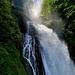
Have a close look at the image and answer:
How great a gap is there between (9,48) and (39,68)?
290cm

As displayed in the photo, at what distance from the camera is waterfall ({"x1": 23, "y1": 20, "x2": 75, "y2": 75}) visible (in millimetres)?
9988

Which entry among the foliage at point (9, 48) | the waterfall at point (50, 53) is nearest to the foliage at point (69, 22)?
the waterfall at point (50, 53)

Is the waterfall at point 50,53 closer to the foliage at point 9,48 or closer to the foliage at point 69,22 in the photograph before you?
the foliage at point 69,22

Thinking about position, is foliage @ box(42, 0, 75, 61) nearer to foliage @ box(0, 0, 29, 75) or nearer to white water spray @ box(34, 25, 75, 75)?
white water spray @ box(34, 25, 75, 75)

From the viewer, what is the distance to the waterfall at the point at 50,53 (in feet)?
A: 32.8

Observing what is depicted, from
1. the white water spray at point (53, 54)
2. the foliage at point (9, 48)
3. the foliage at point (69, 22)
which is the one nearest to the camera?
the foliage at point (9, 48)

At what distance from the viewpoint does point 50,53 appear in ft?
38.3

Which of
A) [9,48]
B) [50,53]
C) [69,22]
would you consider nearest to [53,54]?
[50,53]

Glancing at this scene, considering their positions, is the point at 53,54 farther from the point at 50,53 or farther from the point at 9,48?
the point at 9,48

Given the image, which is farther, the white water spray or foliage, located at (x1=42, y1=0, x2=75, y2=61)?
foliage, located at (x1=42, y1=0, x2=75, y2=61)

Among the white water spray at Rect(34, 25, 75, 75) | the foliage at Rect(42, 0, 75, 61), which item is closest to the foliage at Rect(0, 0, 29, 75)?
the white water spray at Rect(34, 25, 75, 75)

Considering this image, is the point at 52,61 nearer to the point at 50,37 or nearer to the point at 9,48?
the point at 50,37

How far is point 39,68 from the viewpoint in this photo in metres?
9.59

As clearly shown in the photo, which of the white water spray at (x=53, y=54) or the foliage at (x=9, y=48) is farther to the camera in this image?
the white water spray at (x=53, y=54)
